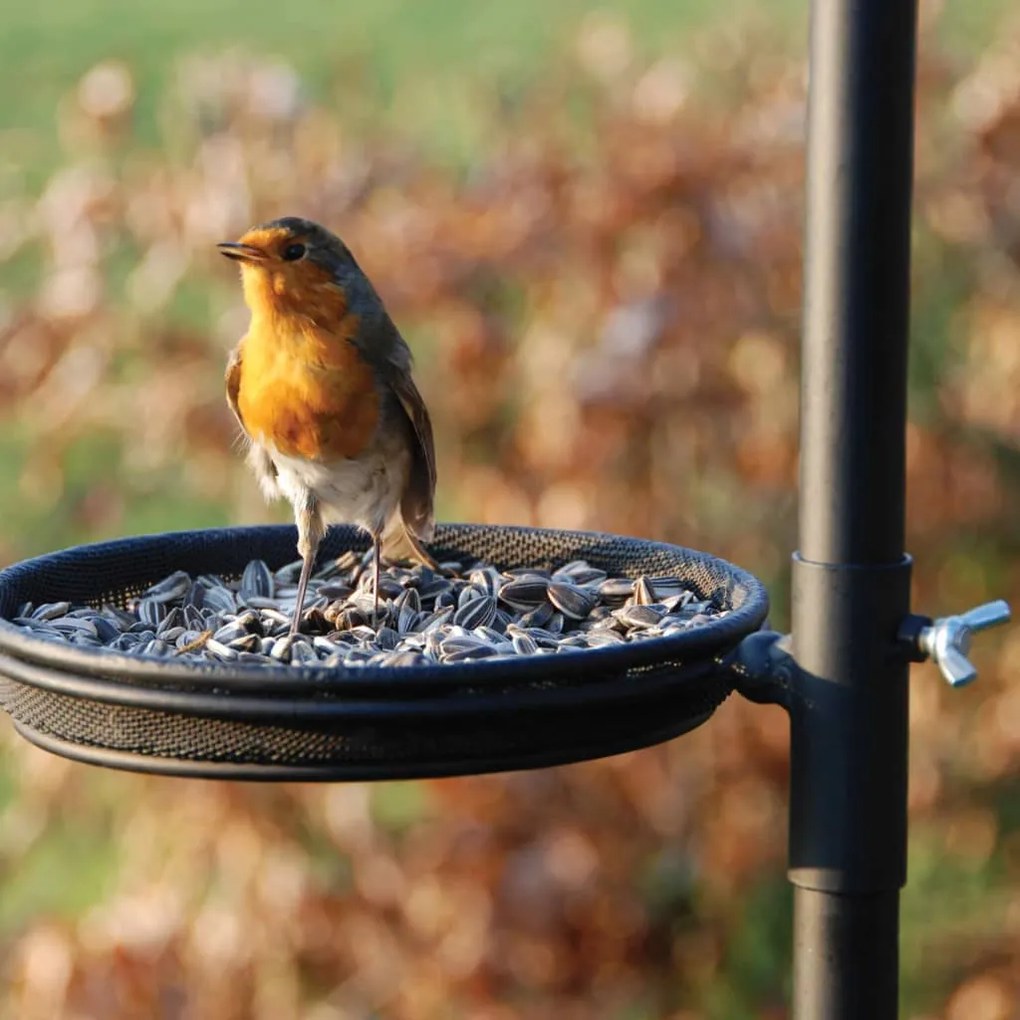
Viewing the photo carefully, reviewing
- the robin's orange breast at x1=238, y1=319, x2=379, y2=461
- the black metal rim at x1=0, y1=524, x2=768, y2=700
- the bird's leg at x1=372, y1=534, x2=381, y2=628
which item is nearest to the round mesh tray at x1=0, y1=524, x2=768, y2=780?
the black metal rim at x1=0, y1=524, x2=768, y2=700

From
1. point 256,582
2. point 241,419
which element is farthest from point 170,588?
point 241,419

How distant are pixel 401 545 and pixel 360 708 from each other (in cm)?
128

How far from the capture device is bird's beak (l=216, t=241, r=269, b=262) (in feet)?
9.16

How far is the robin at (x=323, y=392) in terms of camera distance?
2898 mm

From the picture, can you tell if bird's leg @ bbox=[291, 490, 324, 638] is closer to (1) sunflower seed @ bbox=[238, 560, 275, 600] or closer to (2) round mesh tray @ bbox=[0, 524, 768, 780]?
(1) sunflower seed @ bbox=[238, 560, 275, 600]

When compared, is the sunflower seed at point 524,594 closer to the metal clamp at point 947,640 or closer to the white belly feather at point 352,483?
the white belly feather at point 352,483

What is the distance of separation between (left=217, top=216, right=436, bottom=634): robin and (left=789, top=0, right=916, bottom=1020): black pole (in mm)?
960

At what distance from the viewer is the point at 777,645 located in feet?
7.11

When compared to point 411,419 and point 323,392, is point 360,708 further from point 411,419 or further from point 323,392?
point 411,419

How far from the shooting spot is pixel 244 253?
2828 mm

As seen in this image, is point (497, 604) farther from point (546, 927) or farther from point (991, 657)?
point (991, 657)

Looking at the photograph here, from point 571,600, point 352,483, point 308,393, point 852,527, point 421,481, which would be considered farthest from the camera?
point 421,481

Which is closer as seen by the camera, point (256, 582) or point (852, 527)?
point (852, 527)

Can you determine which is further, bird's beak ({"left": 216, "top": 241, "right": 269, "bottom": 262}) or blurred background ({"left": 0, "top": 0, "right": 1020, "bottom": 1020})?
blurred background ({"left": 0, "top": 0, "right": 1020, "bottom": 1020})
